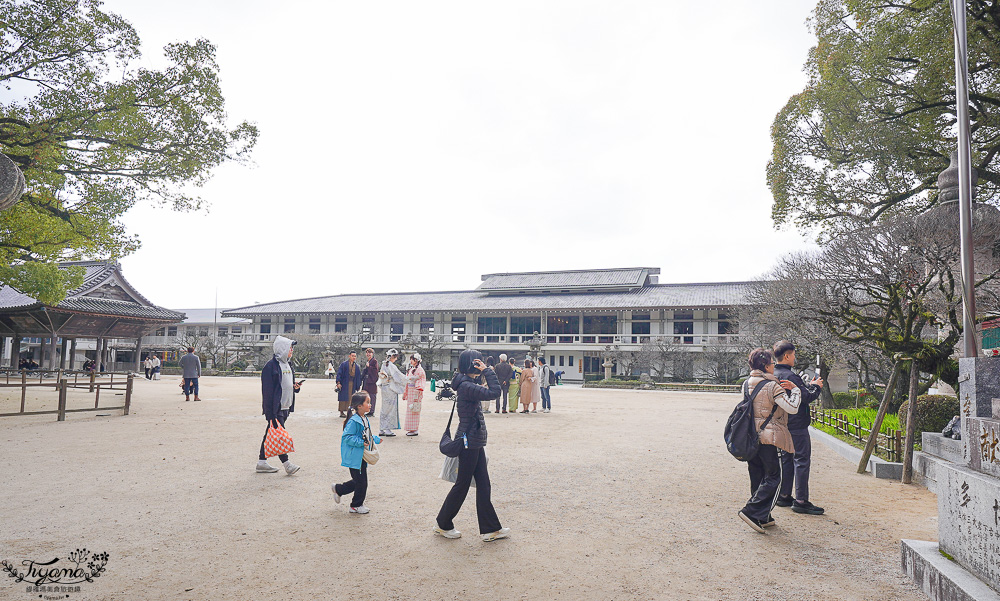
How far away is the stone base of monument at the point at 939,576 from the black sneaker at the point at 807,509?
151 cm

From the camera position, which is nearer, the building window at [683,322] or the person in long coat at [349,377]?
the person in long coat at [349,377]

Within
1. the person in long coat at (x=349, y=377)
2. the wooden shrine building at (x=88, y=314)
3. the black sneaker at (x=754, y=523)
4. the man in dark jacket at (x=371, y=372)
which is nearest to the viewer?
the black sneaker at (x=754, y=523)

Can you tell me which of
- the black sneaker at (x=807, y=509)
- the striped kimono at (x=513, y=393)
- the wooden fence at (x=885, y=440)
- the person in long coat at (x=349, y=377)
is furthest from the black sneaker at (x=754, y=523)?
the striped kimono at (x=513, y=393)

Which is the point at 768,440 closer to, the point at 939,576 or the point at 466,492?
the point at 939,576

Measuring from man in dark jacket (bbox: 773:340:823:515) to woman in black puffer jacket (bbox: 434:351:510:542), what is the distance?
9.51ft

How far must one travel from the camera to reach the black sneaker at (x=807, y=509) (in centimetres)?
539

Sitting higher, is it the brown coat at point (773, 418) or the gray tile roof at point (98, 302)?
the gray tile roof at point (98, 302)

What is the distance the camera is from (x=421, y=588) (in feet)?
11.6

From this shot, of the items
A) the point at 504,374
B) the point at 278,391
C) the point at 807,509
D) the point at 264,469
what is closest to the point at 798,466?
the point at 807,509

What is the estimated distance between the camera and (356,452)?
16.6 feet

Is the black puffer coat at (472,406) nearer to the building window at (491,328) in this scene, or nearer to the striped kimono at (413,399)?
the striped kimono at (413,399)

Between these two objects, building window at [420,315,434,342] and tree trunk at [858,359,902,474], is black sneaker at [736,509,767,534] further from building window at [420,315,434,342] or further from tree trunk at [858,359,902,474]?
building window at [420,315,434,342]

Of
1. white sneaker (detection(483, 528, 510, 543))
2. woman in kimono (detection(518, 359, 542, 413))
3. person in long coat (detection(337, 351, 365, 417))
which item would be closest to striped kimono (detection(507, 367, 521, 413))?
woman in kimono (detection(518, 359, 542, 413))

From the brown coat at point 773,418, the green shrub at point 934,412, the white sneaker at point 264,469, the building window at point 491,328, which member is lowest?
the white sneaker at point 264,469
